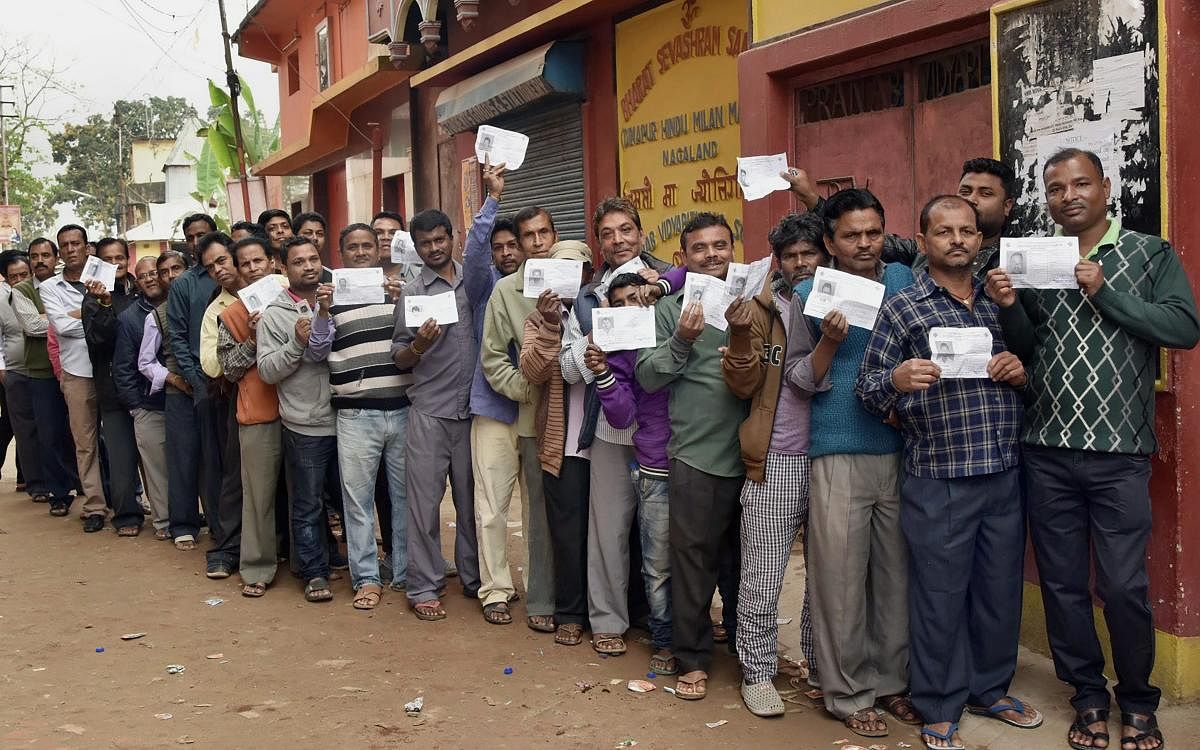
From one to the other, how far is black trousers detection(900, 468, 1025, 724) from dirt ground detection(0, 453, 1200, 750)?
200 mm

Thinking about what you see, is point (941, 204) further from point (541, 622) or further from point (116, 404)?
point (116, 404)

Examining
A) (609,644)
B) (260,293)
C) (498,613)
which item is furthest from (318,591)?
(609,644)

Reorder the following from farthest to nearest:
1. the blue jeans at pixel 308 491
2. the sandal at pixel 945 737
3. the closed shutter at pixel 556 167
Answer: the closed shutter at pixel 556 167, the blue jeans at pixel 308 491, the sandal at pixel 945 737

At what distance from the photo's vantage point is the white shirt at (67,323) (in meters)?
8.50

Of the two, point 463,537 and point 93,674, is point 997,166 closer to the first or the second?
point 463,537

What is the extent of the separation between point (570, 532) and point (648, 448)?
765 millimetres

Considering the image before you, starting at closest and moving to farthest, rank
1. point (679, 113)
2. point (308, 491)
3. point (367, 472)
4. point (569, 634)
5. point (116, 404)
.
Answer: point (569, 634)
point (367, 472)
point (308, 491)
point (116, 404)
point (679, 113)

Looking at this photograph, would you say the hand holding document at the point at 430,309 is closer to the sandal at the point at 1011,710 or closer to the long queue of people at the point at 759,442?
the long queue of people at the point at 759,442

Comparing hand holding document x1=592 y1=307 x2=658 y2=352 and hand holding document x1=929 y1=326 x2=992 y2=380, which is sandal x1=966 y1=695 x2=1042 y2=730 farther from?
hand holding document x1=592 y1=307 x2=658 y2=352

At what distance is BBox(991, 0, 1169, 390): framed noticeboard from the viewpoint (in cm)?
420

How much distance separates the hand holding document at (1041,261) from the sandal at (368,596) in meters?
3.87

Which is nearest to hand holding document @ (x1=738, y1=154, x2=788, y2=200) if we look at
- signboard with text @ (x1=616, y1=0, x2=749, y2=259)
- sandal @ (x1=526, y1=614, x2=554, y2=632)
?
sandal @ (x1=526, y1=614, x2=554, y2=632)

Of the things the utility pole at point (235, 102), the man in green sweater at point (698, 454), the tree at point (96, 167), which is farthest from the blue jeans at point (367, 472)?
the tree at point (96, 167)

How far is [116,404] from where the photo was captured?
821 cm
